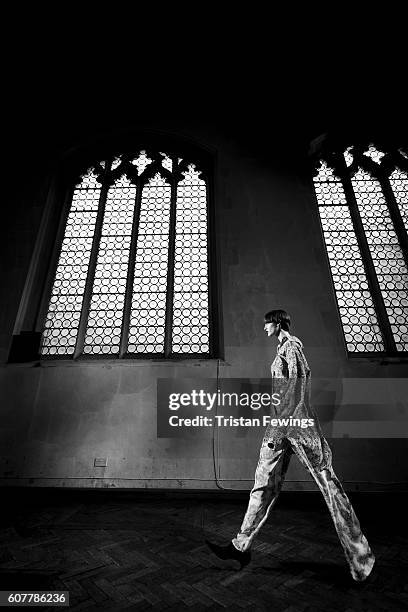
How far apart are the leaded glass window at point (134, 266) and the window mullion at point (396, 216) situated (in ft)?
11.5

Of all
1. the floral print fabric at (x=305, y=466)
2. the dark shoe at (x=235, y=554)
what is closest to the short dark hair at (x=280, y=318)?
the floral print fabric at (x=305, y=466)

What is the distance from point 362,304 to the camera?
473 centimetres

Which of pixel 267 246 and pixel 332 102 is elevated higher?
pixel 332 102

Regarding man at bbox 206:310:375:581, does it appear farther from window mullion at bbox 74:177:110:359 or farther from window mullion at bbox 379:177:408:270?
window mullion at bbox 379:177:408:270

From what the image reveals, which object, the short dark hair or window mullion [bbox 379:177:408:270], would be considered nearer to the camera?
the short dark hair

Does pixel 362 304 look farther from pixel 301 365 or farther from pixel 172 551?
pixel 172 551

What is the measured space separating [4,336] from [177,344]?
102 inches

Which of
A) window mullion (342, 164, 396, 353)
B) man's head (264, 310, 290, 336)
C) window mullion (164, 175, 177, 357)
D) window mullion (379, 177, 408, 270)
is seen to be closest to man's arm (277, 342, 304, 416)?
man's head (264, 310, 290, 336)

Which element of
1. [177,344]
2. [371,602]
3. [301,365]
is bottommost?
[371,602]

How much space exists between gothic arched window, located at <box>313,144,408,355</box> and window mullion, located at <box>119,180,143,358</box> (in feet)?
11.3

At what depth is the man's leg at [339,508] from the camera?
63.3 inches

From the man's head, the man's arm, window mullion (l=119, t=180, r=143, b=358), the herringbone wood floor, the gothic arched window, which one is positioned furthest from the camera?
the gothic arched window

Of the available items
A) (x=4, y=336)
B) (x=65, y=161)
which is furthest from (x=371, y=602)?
(x=65, y=161)

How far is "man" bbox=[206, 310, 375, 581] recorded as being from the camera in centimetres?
163
